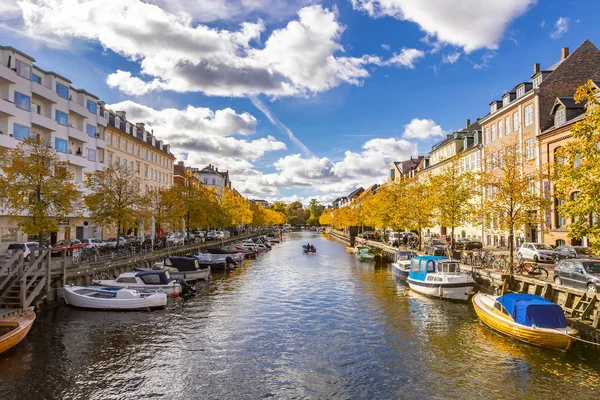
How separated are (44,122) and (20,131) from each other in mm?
4498

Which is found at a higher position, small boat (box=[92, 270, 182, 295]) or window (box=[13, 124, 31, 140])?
window (box=[13, 124, 31, 140])

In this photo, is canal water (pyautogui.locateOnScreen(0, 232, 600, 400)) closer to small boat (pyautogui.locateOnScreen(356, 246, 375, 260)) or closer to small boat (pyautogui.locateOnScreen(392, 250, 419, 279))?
small boat (pyautogui.locateOnScreen(392, 250, 419, 279))

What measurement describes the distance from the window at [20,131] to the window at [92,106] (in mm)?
14203

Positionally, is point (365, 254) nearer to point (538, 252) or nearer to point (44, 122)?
point (538, 252)

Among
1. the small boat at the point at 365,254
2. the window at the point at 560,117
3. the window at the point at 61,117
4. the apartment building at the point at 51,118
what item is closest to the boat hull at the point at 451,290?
the window at the point at 560,117

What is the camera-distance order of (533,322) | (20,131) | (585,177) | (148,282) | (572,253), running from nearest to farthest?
(585,177) → (533,322) → (148,282) → (572,253) → (20,131)

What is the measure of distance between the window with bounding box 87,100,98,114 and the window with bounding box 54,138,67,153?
8032 millimetres

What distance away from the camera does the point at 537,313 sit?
19.3 metres

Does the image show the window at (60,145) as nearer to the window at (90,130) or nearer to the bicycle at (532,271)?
the window at (90,130)

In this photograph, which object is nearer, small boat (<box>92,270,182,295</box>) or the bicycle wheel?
the bicycle wheel

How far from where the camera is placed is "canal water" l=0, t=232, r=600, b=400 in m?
14.8

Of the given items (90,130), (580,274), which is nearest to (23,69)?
(90,130)

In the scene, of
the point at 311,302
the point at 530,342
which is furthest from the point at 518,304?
the point at 311,302

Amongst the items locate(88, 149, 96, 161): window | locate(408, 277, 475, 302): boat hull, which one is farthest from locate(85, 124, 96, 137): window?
locate(408, 277, 475, 302): boat hull
